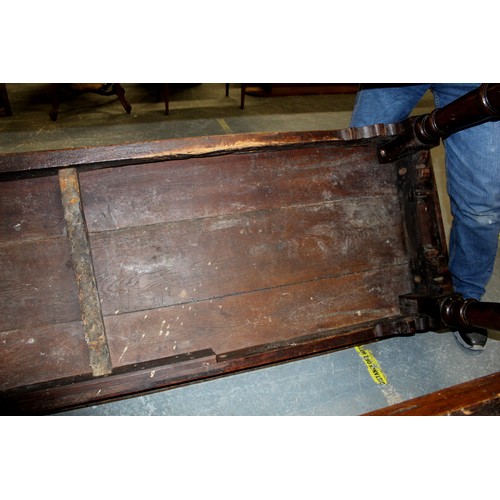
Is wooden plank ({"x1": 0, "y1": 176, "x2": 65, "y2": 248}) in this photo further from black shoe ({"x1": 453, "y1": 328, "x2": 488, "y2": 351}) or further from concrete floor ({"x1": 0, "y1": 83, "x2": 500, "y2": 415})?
black shoe ({"x1": 453, "y1": 328, "x2": 488, "y2": 351})

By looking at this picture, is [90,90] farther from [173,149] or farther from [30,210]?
[173,149]

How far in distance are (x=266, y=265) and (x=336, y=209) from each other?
1.43 feet

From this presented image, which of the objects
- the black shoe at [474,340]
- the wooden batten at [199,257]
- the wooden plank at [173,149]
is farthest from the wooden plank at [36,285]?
the black shoe at [474,340]

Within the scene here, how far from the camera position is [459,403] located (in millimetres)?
1208

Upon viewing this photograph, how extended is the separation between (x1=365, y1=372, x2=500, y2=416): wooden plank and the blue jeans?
35.5 inches

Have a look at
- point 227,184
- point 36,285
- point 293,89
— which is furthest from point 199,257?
point 293,89

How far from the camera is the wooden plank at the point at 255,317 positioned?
1.65 m

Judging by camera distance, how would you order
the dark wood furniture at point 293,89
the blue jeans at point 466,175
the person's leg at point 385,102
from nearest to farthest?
the blue jeans at point 466,175
the person's leg at point 385,102
the dark wood furniture at point 293,89

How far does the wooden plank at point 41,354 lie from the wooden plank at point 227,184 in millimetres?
436

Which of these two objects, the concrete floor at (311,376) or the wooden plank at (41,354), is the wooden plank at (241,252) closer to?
the wooden plank at (41,354)

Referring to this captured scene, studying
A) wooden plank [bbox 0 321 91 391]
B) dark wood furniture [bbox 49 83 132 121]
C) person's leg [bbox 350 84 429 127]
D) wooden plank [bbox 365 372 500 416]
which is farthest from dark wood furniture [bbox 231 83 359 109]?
wooden plank [bbox 365 372 500 416]

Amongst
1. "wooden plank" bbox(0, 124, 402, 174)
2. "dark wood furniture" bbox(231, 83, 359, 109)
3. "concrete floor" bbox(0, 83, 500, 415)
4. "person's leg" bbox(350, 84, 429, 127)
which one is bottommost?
"concrete floor" bbox(0, 83, 500, 415)

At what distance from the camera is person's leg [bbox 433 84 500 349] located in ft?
5.73

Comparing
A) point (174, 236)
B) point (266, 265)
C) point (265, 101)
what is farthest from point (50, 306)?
point (265, 101)
